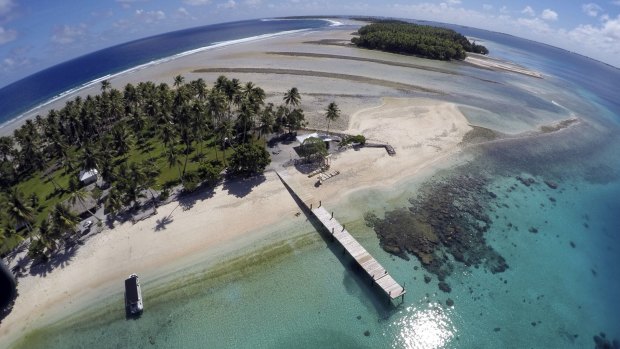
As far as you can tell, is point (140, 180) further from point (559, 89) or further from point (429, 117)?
point (559, 89)

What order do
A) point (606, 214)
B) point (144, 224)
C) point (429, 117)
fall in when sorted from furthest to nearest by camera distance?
point (429, 117), point (606, 214), point (144, 224)

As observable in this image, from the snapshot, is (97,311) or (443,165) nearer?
(97,311)

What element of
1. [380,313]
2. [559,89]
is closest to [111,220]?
[380,313]

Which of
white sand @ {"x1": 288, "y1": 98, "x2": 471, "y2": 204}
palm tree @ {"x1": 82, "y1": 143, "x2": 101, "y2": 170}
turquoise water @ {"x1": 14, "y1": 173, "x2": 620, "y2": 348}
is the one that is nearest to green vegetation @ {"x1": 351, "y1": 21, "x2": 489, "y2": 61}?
white sand @ {"x1": 288, "y1": 98, "x2": 471, "y2": 204}

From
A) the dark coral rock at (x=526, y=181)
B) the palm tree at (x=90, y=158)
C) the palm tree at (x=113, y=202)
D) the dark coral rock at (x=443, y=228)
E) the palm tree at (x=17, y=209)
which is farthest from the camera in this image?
the dark coral rock at (x=526, y=181)

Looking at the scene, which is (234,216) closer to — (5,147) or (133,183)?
(133,183)

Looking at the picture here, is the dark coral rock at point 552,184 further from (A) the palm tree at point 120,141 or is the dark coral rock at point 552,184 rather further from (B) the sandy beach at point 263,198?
(A) the palm tree at point 120,141

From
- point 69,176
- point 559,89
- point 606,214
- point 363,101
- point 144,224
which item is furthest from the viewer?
point 559,89

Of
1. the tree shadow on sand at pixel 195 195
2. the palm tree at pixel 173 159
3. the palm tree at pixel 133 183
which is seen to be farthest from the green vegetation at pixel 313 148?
the palm tree at pixel 133 183
